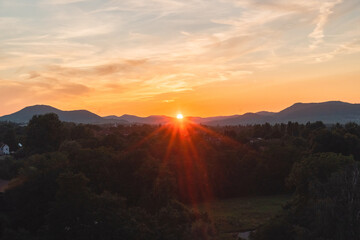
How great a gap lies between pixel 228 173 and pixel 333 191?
2908cm

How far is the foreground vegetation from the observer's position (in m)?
14.9

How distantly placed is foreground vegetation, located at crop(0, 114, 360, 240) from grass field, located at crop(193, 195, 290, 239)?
0.36 feet

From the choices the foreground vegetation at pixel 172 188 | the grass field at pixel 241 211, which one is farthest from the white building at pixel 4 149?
the grass field at pixel 241 211

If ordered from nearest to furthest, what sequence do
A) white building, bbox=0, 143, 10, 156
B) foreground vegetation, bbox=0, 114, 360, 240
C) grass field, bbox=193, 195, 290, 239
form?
foreground vegetation, bbox=0, 114, 360, 240 < grass field, bbox=193, 195, 290, 239 < white building, bbox=0, 143, 10, 156

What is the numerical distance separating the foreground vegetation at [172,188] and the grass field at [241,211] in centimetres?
11

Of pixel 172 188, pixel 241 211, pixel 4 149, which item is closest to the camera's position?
pixel 172 188

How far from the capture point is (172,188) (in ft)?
86.1

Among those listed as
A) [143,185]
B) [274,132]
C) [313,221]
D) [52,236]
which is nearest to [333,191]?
[313,221]

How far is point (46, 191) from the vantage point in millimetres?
22078

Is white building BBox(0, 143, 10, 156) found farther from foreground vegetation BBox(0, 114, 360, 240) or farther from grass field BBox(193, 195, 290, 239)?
grass field BBox(193, 195, 290, 239)

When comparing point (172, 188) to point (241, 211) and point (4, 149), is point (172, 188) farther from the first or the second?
point (4, 149)

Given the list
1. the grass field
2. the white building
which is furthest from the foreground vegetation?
the white building

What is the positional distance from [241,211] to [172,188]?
448 inches

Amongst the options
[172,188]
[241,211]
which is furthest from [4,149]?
[172,188]
